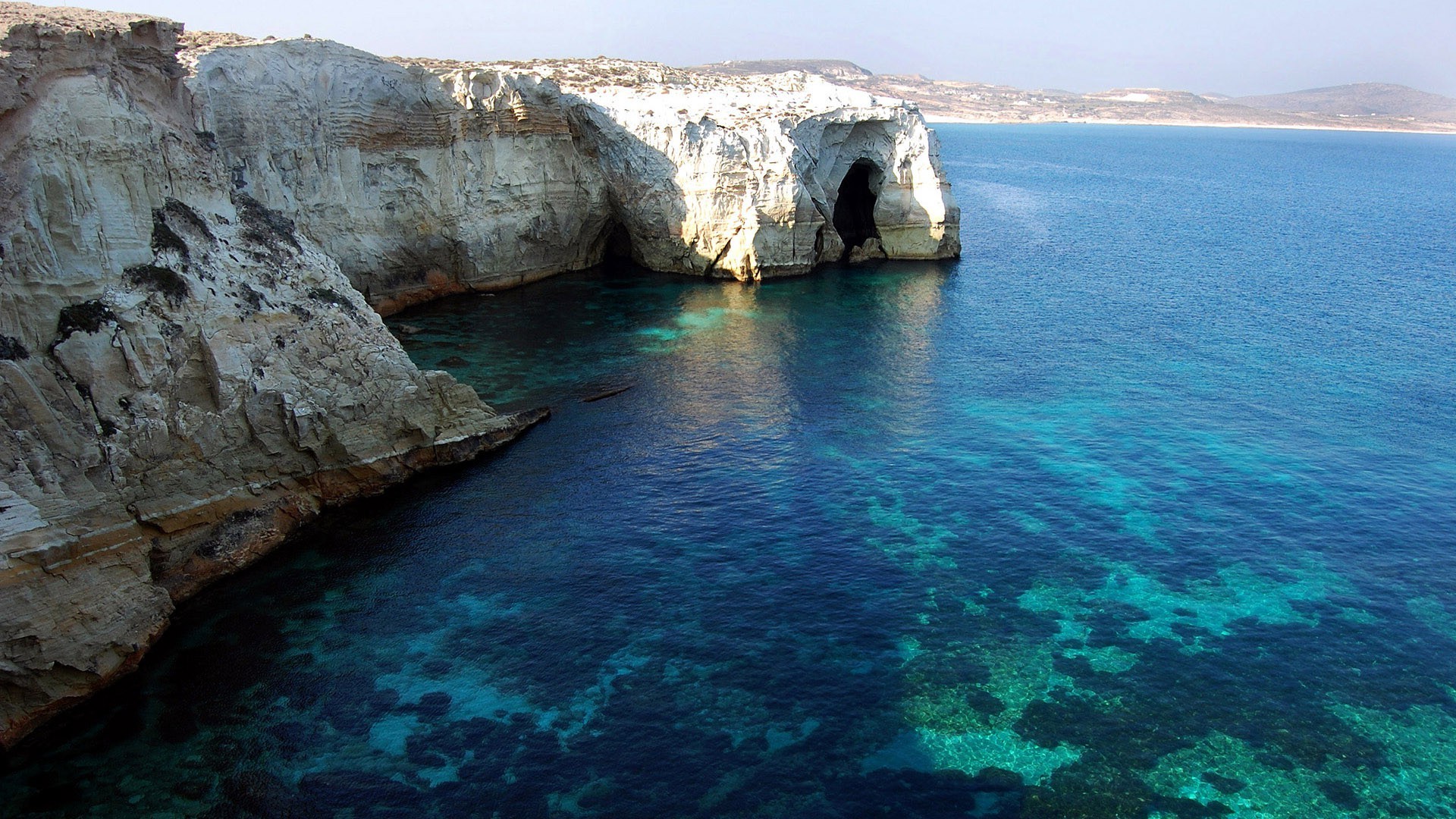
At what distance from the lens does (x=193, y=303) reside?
3541 centimetres

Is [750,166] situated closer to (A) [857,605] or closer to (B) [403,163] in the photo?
(B) [403,163]

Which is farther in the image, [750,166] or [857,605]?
[750,166]

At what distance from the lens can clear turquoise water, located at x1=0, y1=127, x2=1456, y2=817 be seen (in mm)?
25828

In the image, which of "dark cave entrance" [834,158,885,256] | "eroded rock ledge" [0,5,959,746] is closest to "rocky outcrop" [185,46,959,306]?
"eroded rock ledge" [0,5,959,746]

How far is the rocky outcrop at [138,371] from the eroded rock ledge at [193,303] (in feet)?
0.26

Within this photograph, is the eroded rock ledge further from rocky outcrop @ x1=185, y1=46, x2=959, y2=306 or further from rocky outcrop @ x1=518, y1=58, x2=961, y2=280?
rocky outcrop @ x1=518, y1=58, x2=961, y2=280

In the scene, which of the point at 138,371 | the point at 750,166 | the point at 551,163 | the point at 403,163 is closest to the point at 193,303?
the point at 138,371

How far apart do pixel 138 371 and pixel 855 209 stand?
244ft

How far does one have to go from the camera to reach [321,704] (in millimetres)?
28375

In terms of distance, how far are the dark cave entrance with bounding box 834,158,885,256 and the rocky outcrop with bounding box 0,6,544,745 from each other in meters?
60.0

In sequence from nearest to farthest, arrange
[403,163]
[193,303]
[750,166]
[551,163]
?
[193,303] < [403,163] < [551,163] < [750,166]

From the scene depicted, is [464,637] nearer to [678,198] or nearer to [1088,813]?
[1088,813]

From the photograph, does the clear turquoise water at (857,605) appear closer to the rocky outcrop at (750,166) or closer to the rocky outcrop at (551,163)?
the rocky outcrop at (551,163)

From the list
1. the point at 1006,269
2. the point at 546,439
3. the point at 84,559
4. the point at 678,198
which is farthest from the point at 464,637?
the point at 1006,269
